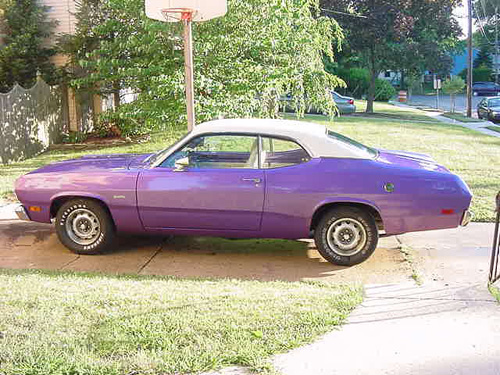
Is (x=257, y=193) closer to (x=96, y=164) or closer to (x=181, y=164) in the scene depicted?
(x=181, y=164)

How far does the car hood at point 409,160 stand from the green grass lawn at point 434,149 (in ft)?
6.16

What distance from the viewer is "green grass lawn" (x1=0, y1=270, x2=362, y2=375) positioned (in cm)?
418

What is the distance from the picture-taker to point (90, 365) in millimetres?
4078

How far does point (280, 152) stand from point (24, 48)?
13.7 m

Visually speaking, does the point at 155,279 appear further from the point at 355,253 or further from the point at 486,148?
the point at 486,148

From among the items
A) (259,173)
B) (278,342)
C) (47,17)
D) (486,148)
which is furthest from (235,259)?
(47,17)

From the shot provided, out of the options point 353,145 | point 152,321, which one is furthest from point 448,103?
point 152,321

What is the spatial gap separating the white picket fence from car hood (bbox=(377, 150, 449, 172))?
9627 mm

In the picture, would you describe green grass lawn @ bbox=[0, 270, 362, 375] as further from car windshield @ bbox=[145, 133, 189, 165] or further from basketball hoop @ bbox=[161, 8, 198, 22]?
basketball hoop @ bbox=[161, 8, 198, 22]

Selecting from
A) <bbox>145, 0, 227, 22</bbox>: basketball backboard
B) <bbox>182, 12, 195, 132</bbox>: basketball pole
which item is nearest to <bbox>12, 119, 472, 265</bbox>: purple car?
<bbox>182, 12, 195, 132</bbox>: basketball pole

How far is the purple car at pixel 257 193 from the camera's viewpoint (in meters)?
6.65

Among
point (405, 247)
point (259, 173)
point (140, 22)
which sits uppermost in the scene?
point (140, 22)

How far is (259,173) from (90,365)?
317 cm

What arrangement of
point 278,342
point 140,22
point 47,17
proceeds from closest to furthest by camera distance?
point 278,342, point 140,22, point 47,17
